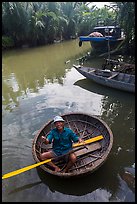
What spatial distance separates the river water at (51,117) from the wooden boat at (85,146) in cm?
29

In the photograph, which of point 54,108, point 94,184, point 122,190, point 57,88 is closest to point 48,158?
point 94,184

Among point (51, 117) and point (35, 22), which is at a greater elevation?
point (35, 22)

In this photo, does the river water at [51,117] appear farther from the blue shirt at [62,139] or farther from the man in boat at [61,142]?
the blue shirt at [62,139]

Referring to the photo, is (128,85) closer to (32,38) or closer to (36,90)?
(36,90)

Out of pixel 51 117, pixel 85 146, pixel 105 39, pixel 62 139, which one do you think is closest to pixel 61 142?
pixel 62 139

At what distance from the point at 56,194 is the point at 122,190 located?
124cm

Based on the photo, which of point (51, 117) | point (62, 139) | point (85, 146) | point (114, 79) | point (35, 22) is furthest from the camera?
point (35, 22)

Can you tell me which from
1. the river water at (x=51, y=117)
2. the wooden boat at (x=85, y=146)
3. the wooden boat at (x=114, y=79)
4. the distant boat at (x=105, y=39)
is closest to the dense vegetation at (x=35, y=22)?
the distant boat at (x=105, y=39)

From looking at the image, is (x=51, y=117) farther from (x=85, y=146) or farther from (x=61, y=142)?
(x=61, y=142)

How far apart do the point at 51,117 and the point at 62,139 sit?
263 centimetres

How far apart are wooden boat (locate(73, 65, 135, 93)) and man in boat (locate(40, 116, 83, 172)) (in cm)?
410

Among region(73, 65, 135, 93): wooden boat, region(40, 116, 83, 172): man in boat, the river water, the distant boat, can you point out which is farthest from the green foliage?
region(40, 116, 83, 172): man in boat

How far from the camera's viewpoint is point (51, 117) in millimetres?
6652

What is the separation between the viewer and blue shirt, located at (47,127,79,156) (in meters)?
4.04
